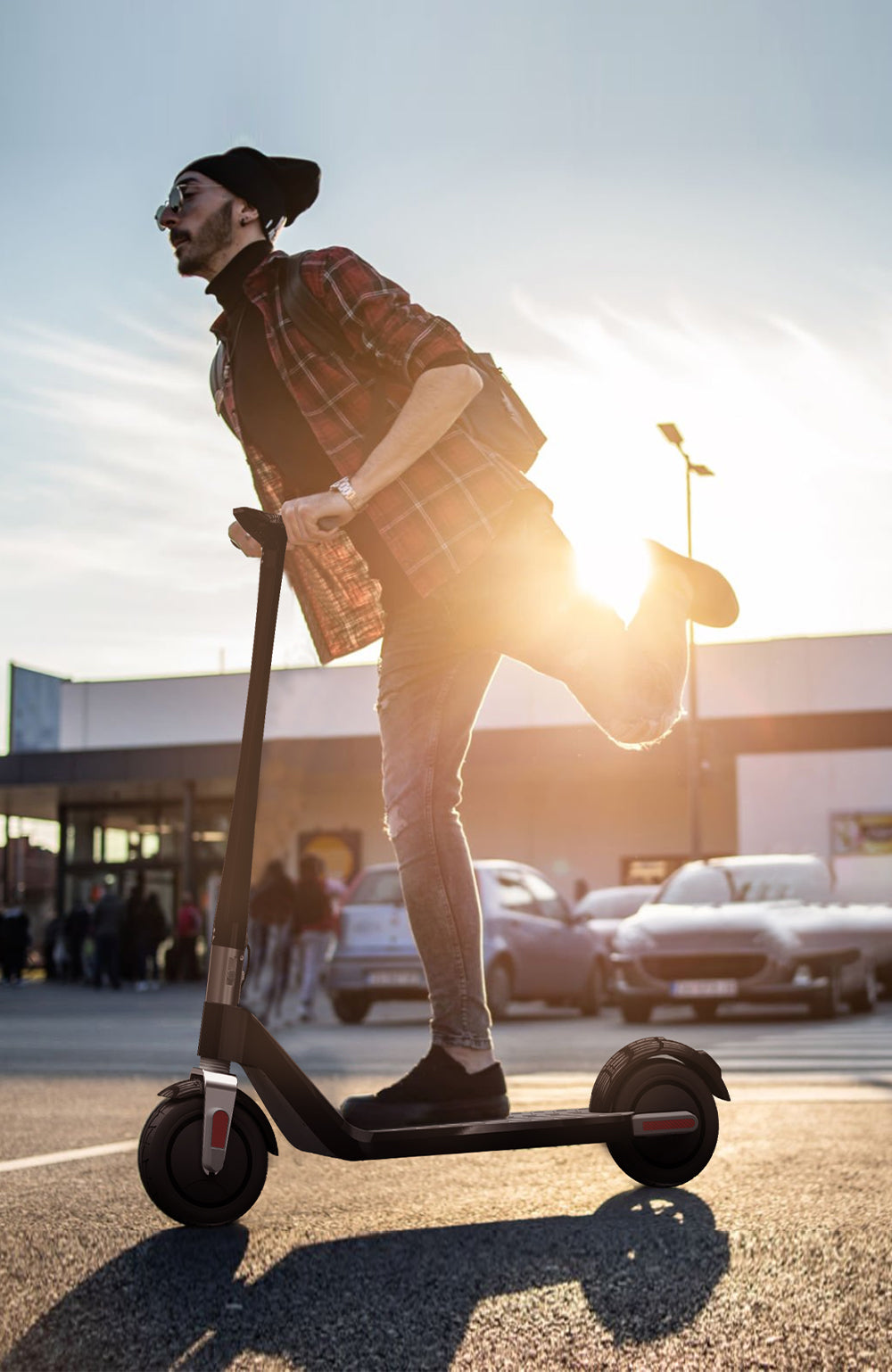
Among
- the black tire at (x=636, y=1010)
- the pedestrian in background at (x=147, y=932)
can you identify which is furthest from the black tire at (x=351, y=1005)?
the pedestrian in background at (x=147, y=932)

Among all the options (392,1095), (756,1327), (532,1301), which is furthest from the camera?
(392,1095)

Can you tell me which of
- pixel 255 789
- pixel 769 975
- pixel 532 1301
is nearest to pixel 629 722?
pixel 255 789

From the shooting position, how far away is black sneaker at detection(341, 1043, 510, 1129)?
2.74m

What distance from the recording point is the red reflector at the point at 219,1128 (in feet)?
7.86

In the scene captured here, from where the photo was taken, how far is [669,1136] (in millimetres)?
2869

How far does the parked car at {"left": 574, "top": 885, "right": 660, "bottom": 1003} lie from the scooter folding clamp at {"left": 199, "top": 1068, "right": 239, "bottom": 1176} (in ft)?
53.5

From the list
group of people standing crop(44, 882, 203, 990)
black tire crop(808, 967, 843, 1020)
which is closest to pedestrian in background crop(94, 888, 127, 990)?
group of people standing crop(44, 882, 203, 990)

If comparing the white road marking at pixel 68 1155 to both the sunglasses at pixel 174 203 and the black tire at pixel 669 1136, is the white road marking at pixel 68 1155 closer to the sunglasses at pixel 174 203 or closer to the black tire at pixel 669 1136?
the black tire at pixel 669 1136

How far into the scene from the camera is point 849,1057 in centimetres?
931

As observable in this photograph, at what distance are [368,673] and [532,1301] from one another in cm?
3626

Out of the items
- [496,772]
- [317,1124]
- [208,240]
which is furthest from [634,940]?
[496,772]

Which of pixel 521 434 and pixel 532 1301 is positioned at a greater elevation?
pixel 521 434

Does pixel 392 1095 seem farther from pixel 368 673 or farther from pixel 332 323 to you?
pixel 368 673

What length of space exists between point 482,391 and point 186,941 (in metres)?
30.4
